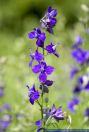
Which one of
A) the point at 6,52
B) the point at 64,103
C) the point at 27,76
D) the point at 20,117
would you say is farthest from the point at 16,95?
the point at 6,52

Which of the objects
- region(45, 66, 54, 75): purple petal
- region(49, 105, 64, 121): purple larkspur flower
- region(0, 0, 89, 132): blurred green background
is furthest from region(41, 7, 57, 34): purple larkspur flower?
region(0, 0, 89, 132): blurred green background

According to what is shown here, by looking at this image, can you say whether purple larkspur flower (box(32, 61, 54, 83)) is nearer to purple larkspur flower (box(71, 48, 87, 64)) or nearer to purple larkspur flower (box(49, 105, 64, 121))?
purple larkspur flower (box(49, 105, 64, 121))

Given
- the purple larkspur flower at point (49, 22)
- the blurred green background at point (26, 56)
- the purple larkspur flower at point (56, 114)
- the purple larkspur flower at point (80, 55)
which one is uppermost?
the blurred green background at point (26, 56)

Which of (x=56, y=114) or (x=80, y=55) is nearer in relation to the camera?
(x=56, y=114)

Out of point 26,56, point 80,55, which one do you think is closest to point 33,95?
point 26,56

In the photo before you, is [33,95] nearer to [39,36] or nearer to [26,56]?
[39,36]

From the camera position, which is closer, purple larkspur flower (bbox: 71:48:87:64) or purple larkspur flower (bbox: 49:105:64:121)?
purple larkspur flower (bbox: 49:105:64:121)

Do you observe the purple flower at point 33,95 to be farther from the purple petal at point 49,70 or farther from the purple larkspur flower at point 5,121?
the purple larkspur flower at point 5,121

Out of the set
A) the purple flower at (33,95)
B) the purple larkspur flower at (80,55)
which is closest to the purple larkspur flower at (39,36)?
the purple flower at (33,95)

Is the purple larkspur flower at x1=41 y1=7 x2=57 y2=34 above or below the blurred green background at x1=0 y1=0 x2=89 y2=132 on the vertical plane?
below

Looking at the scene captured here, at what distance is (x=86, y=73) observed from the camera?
3.32m

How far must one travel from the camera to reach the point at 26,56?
10.4 ft

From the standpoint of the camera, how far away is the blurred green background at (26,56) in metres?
3.60

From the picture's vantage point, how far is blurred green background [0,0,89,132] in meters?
3.60
